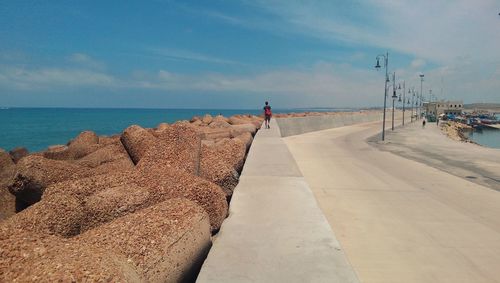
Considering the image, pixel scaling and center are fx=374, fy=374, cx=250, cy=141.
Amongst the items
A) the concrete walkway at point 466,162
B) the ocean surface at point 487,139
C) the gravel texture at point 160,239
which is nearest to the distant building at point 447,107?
the ocean surface at point 487,139

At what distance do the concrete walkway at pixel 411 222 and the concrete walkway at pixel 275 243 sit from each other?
0.99m

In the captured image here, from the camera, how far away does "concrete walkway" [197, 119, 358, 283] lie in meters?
3.29

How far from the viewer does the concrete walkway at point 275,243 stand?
10.8ft

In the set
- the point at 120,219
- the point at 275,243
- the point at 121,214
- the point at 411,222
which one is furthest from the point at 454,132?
the point at 120,219

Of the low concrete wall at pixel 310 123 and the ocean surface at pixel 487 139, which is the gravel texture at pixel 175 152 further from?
the ocean surface at pixel 487 139

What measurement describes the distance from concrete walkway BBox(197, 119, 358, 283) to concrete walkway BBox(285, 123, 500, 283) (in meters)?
0.99

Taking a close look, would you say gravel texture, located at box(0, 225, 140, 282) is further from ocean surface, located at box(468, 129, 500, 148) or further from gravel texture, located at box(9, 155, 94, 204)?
ocean surface, located at box(468, 129, 500, 148)

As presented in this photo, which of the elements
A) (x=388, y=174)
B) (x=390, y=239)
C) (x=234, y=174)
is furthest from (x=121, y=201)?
(x=388, y=174)

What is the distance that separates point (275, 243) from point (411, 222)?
406cm

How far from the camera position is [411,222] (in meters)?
6.97

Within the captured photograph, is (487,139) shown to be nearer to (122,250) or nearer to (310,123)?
(310,123)

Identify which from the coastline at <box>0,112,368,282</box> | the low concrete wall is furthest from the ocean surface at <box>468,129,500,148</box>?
the coastline at <box>0,112,368,282</box>

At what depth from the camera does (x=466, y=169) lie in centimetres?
1338

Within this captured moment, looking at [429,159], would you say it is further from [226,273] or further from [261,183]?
[226,273]
